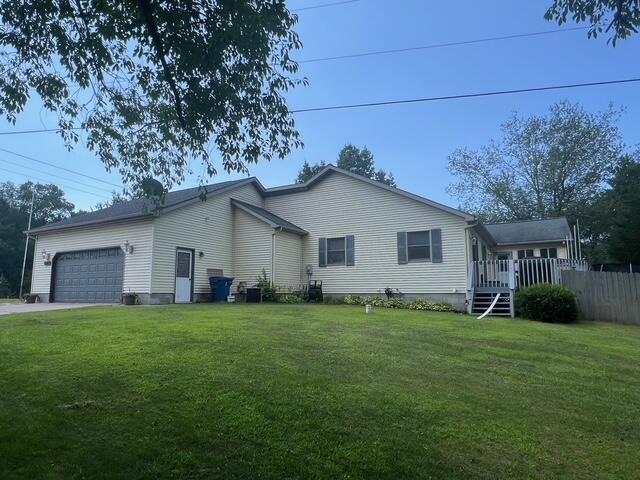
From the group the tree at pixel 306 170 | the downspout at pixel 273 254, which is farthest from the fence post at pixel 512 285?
the tree at pixel 306 170

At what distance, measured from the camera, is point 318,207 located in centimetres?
2027

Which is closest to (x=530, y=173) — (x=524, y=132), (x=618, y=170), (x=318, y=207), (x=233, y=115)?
(x=524, y=132)

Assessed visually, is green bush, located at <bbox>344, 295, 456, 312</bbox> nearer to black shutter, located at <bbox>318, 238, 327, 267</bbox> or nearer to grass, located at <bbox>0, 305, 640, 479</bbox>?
black shutter, located at <bbox>318, 238, 327, 267</bbox>

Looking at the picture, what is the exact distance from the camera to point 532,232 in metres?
23.7

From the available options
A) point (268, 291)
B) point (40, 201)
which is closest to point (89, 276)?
point (268, 291)

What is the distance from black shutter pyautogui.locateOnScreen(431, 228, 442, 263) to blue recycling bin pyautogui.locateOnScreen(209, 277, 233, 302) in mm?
8371

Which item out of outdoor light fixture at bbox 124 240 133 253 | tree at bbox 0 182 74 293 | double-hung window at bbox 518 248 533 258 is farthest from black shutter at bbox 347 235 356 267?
tree at bbox 0 182 74 293

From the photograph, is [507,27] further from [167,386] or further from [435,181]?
[435,181]

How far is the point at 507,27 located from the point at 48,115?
8.82m

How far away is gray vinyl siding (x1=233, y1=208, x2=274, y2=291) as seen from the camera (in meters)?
19.0

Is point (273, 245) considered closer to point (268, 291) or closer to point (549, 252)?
point (268, 291)

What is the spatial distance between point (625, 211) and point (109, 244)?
3199 cm

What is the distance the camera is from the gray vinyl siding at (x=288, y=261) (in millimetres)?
18867

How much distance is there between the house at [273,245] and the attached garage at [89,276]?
0.04 m
